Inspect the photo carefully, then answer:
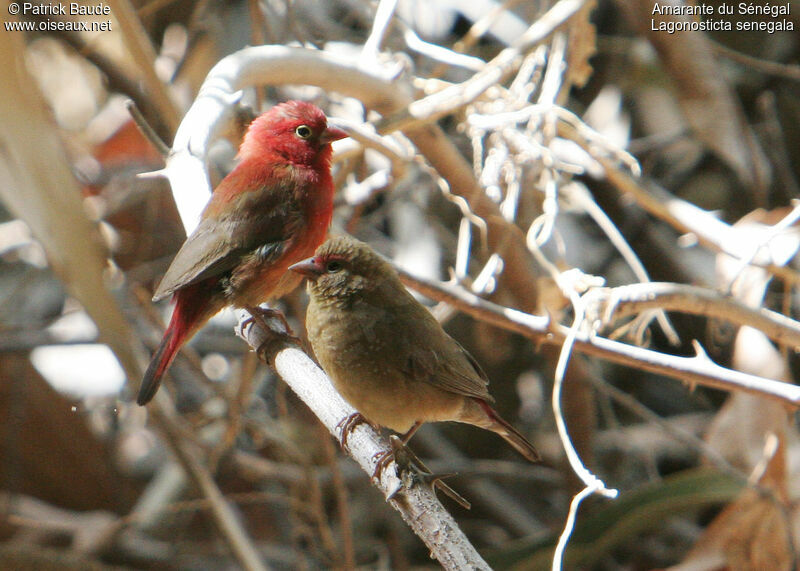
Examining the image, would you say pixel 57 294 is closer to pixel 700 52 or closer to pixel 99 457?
pixel 99 457

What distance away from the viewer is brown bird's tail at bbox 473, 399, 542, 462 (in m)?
2.62

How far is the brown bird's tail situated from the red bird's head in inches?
41.8

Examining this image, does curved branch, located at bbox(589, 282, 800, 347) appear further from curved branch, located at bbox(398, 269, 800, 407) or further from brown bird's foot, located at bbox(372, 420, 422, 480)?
brown bird's foot, located at bbox(372, 420, 422, 480)

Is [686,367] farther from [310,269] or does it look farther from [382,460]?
[310,269]

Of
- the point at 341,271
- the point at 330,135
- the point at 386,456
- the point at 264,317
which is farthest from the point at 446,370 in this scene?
the point at 330,135

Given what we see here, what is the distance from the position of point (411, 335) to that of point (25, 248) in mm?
3648

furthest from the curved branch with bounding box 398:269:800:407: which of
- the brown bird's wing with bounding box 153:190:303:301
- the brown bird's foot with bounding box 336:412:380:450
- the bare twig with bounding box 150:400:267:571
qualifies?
the bare twig with bounding box 150:400:267:571

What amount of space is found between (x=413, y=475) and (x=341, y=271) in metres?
0.88

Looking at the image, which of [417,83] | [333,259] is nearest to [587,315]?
[333,259]

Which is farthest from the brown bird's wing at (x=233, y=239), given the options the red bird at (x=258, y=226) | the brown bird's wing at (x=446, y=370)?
the brown bird's wing at (x=446, y=370)

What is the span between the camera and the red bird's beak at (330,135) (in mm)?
3010

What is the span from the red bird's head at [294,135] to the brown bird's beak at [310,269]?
614 mm

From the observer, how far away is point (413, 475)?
186 cm

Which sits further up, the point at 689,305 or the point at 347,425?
the point at 347,425
